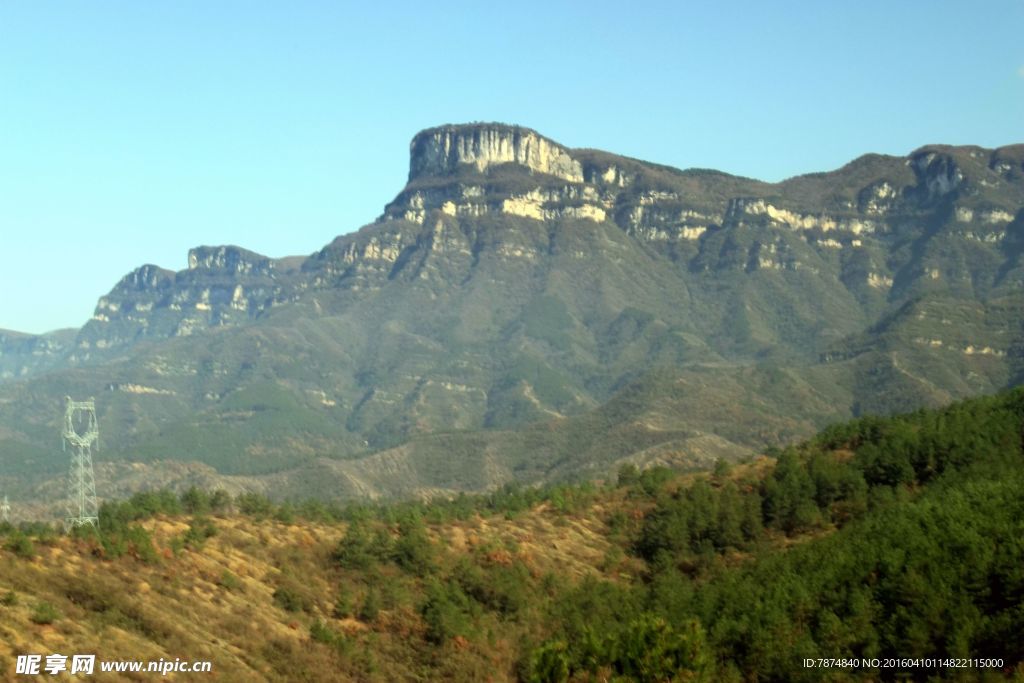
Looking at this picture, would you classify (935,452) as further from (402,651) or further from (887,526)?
(402,651)

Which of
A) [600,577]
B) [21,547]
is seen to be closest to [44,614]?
[21,547]

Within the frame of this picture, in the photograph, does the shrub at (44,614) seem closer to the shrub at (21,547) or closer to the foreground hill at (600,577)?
the foreground hill at (600,577)

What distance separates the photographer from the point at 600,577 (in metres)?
98.8

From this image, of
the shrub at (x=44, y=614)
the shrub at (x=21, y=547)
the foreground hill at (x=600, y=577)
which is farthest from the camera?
the shrub at (x=21, y=547)

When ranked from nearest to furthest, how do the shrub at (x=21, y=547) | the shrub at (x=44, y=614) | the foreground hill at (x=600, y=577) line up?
the shrub at (x=44, y=614), the foreground hill at (x=600, y=577), the shrub at (x=21, y=547)

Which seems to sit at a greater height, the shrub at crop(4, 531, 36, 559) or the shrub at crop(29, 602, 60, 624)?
the shrub at crop(4, 531, 36, 559)

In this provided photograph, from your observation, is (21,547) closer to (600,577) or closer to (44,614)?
(44,614)

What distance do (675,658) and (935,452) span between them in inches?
1948

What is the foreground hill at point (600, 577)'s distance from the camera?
66.1 meters

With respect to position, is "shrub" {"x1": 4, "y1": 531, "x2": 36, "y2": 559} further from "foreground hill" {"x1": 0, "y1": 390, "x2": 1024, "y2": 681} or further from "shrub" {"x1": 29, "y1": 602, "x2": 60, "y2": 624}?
"shrub" {"x1": 29, "y1": 602, "x2": 60, "y2": 624}

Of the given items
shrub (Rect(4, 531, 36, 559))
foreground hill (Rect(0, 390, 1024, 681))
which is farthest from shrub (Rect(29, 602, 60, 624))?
shrub (Rect(4, 531, 36, 559))

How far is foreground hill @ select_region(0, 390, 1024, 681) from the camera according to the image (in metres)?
66.1

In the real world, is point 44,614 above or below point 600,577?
above

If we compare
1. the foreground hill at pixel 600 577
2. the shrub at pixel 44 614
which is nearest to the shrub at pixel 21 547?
the foreground hill at pixel 600 577
